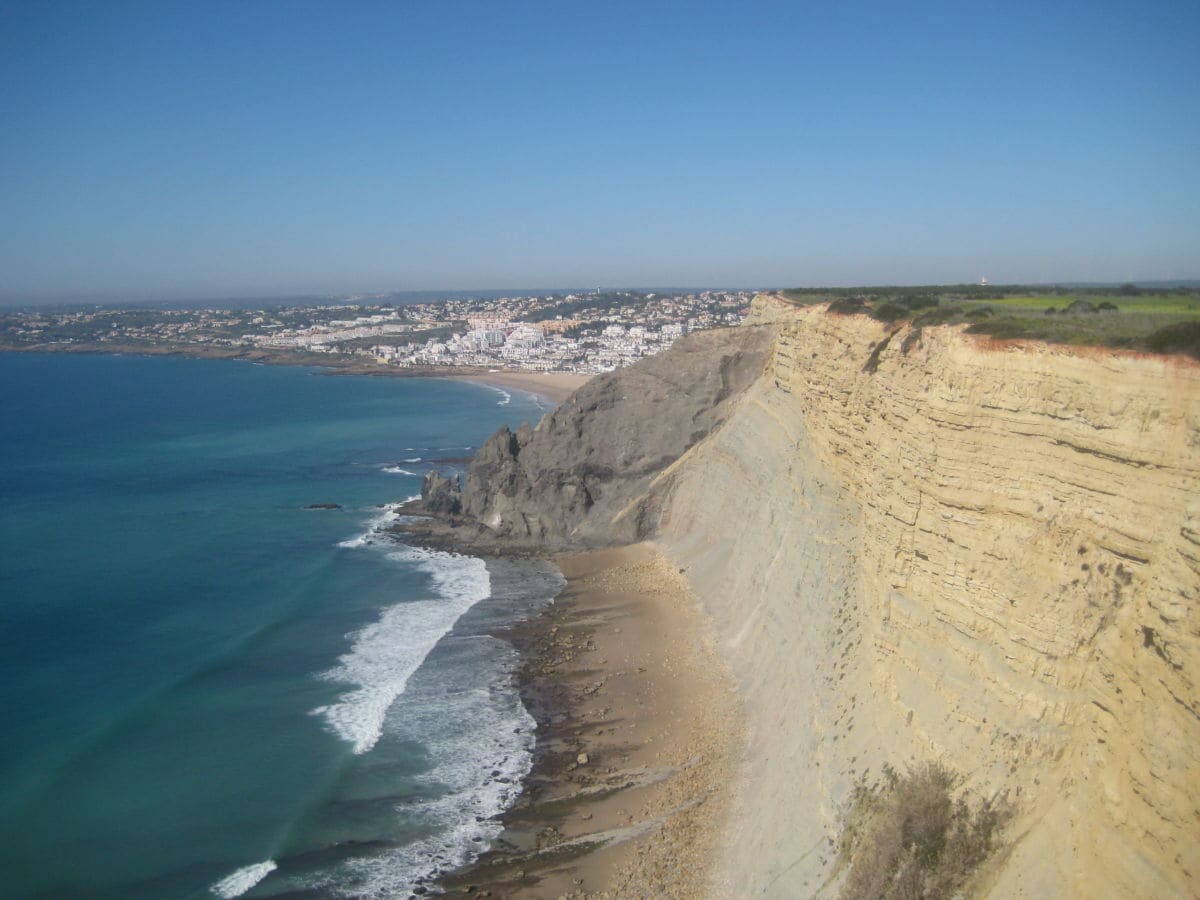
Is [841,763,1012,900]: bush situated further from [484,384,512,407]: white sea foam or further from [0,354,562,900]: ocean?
[484,384,512,407]: white sea foam

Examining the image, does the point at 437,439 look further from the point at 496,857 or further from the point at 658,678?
the point at 496,857

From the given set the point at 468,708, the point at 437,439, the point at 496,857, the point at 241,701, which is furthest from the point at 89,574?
the point at 437,439

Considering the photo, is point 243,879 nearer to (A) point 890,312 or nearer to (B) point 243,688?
Result: (B) point 243,688

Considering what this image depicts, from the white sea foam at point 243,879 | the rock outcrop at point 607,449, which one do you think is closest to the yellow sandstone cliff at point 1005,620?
the white sea foam at point 243,879

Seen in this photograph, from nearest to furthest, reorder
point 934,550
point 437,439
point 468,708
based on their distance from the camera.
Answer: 1. point 934,550
2. point 468,708
3. point 437,439

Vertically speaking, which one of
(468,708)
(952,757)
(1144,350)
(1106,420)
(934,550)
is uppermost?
(1144,350)

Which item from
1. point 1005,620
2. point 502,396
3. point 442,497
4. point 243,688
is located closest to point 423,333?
point 502,396
